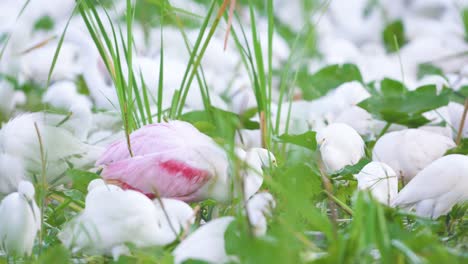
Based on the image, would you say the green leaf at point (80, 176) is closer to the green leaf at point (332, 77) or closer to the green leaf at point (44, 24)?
the green leaf at point (332, 77)

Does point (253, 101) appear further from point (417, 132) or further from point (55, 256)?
point (55, 256)

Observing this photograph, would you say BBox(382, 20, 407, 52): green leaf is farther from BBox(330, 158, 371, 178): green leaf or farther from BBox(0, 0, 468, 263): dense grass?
BBox(330, 158, 371, 178): green leaf

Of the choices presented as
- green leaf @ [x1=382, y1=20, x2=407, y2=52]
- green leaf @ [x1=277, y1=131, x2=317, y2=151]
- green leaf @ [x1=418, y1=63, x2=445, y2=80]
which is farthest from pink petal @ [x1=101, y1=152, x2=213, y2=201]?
green leaf @ [x1=382, y1=20, x2=407, y2=52]

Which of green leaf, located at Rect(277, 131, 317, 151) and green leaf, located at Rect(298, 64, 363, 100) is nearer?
green leaf, located at Rect(277, 131, 317, 151)

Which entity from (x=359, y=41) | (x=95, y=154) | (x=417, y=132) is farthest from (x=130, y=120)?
(x=359, y=41)

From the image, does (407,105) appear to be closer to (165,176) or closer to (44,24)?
(165,176)

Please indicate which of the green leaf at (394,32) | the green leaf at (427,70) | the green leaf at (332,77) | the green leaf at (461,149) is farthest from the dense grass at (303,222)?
the green leaf at (394,32)

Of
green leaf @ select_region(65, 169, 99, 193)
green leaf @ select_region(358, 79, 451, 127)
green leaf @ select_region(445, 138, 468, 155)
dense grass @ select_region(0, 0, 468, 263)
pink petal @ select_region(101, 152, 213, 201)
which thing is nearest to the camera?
dense grass @ select_region(0, 0, 468, 263)
